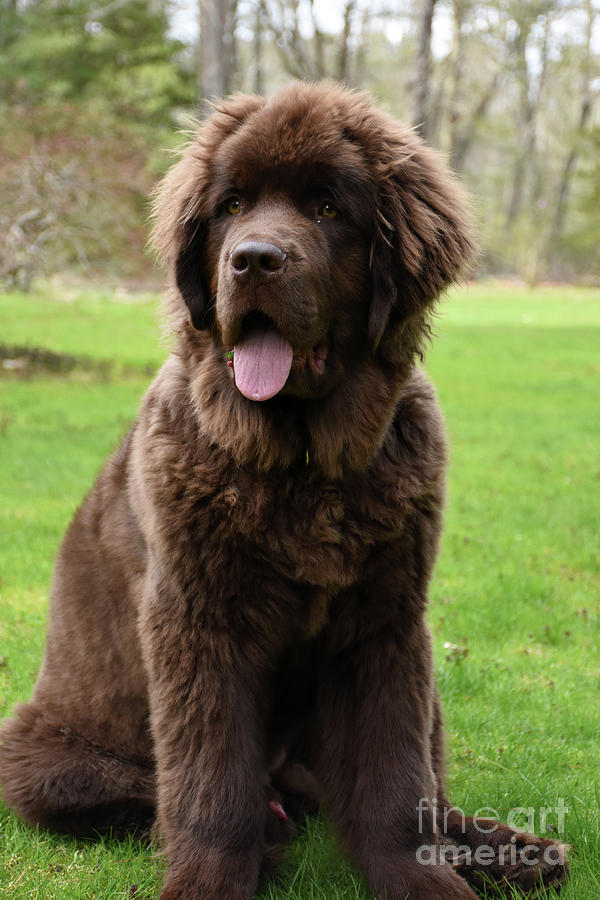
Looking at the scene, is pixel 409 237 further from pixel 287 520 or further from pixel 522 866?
pixel 522 866

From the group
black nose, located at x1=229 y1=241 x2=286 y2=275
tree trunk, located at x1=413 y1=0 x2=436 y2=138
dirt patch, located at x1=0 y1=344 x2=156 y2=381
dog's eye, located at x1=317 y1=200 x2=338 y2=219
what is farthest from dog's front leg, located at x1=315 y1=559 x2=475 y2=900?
tree trunk, located at x1=413 y1=0 x2=436 y2=138

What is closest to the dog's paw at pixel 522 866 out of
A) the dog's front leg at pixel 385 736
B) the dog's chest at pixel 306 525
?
the dog's front leg at pixel 385 736

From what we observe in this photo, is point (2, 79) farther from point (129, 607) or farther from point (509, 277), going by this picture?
point (129, 607)

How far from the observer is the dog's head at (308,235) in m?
2.53

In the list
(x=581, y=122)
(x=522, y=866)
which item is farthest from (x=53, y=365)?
(x=581, y=122)

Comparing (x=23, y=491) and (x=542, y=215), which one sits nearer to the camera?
(x=23, y=491)

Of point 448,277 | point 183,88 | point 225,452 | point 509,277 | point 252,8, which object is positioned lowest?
point 509,277

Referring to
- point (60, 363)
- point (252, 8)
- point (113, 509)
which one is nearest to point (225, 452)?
point (113, 509)

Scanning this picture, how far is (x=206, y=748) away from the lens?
259 cm

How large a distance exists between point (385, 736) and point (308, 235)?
139cm

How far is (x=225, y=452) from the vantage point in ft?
8.93

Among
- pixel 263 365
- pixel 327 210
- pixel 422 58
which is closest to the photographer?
pixel 263 365

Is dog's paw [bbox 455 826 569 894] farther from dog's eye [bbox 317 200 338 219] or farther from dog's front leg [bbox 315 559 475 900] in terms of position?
dog's eye [bbox 317 200 338 219]

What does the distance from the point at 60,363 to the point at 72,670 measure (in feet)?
32.4
